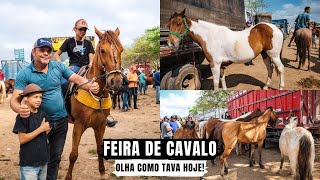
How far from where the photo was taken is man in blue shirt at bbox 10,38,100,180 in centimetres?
335

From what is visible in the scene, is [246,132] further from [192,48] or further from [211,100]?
[192,48]

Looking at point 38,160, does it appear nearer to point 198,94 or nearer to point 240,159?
point 198,94

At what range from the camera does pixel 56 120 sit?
3.55 meters

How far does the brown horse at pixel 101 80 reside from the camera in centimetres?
395

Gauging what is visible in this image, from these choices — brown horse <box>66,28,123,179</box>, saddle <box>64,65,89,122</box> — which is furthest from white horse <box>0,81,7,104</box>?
brown horse <box>66,28,123,179</box>

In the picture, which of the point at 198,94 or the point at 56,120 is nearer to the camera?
the point at 56,120

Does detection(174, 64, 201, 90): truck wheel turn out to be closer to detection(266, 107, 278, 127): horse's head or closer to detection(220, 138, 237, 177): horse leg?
detection(220, 138, 237, 177): horse leg

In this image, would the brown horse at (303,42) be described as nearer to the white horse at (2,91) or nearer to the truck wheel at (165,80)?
the truck wheel at (165,80)

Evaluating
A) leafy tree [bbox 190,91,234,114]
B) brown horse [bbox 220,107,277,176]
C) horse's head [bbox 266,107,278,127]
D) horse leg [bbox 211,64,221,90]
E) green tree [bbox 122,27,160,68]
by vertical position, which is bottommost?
brown horse [bbox 220,107,277,176]

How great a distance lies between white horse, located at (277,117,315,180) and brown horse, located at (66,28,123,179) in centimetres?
225

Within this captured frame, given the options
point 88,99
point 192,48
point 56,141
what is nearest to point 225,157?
point 192,48

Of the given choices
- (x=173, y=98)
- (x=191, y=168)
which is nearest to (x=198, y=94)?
(x=173, y=98)

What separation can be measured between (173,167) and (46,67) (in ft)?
6.88

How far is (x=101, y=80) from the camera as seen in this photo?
13.9 ft
